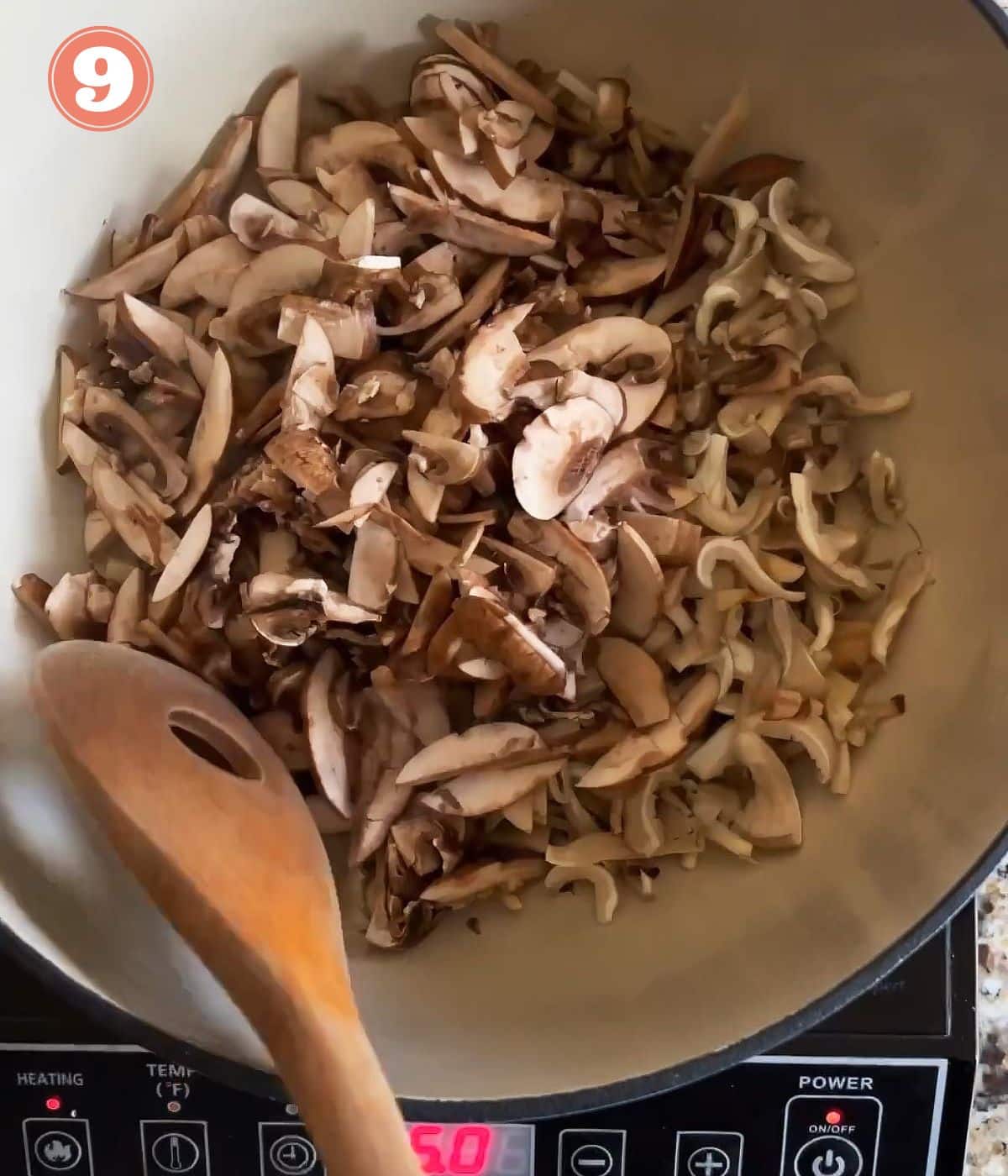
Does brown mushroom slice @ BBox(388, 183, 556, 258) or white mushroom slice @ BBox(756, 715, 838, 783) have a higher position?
brown mushroom slice @ BBox(388, 183, 556, 258)

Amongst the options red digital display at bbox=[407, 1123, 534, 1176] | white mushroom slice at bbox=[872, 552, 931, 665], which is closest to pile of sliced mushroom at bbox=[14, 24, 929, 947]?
white mushroom slice at bbox=[872, 552, 931, 665]

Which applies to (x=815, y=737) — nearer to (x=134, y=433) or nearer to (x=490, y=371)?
(x=490, y=371)

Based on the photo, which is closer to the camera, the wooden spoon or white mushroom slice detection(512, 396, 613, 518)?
the wooden spoon

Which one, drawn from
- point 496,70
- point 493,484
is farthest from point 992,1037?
point 496,70

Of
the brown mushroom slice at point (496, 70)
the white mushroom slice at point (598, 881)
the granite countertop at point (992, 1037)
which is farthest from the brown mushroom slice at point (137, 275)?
the granite countertop at point (992, 1037)

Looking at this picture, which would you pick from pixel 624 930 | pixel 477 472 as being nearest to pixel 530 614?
pixel 477 472

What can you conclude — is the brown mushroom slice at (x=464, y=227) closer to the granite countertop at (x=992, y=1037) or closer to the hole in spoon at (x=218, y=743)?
the hole in spoon at (x=218, y=743)

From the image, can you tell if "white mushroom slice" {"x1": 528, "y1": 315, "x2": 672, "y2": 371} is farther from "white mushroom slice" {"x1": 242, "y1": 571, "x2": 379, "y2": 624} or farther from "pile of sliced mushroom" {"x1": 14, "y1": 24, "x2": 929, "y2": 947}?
"white mushroom slice" {"x1": 242, "y1": 571, "x2": 379, "y2": 624}

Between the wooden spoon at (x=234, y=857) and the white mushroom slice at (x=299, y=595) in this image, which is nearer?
the wooden spoon at (x=234, y=857)
